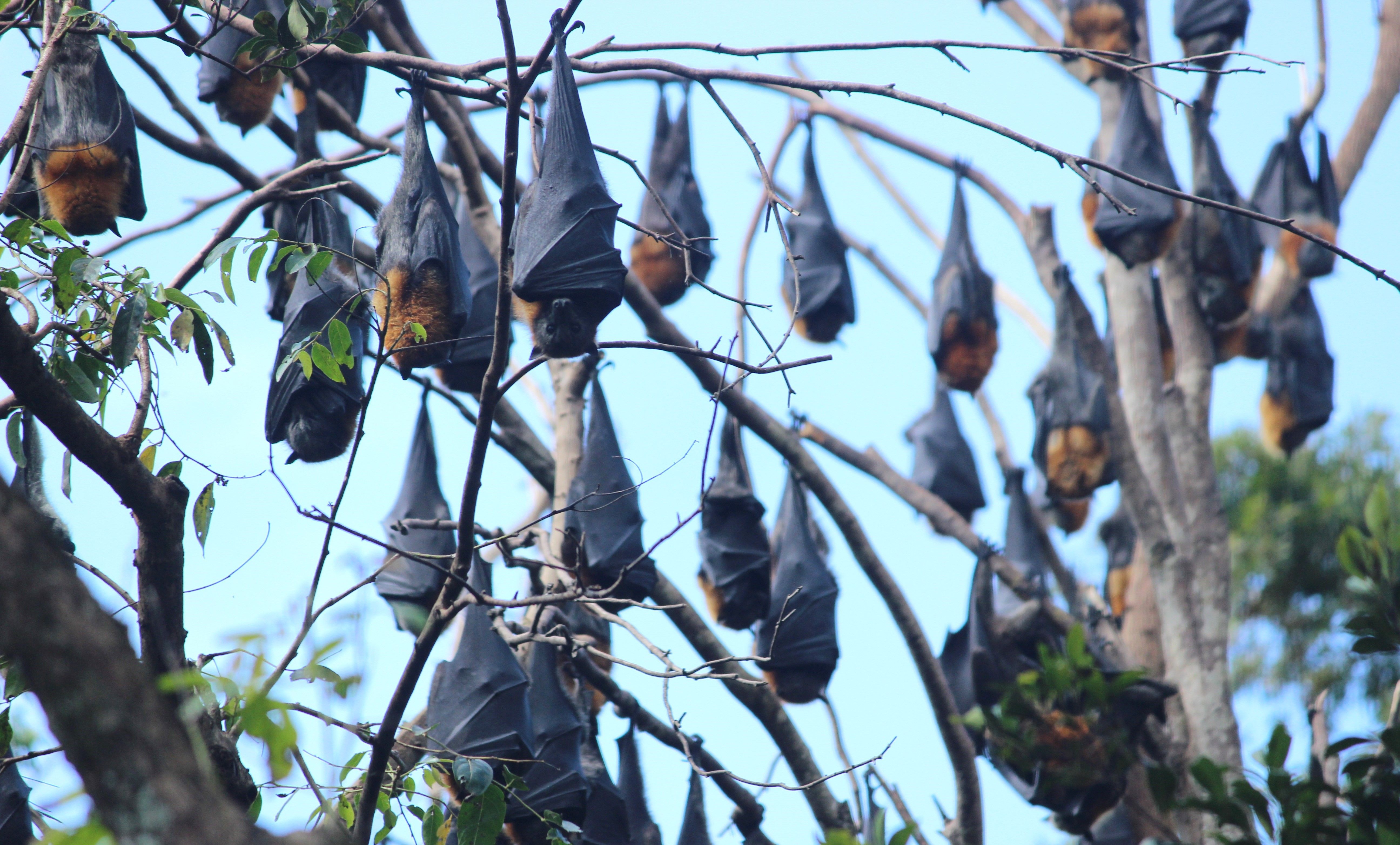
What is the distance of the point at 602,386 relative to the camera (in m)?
5.14

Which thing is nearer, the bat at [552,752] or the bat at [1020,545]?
the bat at [552,752]

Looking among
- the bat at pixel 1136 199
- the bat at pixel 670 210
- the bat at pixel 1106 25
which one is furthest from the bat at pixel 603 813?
the bat at pixel 1106 25

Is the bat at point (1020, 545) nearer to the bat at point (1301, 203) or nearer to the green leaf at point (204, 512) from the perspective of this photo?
the bat at point (1301, 203)

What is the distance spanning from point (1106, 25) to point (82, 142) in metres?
5.66

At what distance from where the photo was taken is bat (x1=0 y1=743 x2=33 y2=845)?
375 centimetres

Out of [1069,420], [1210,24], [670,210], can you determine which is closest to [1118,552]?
[1069,420]

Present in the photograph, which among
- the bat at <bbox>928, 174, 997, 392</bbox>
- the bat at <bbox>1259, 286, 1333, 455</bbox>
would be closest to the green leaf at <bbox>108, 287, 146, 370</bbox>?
the bat at <bbox>928, 174, 997, 392</bbox>

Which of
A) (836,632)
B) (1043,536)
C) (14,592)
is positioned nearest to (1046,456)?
(1043,536)

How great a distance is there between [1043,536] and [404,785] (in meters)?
4.62

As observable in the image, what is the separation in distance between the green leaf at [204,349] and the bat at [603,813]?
2235 mm

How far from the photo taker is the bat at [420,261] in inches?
135

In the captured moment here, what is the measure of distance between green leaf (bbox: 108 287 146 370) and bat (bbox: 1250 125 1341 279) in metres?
6.57

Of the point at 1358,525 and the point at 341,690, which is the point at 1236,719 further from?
the point at 1358,525

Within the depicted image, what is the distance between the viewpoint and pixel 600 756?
15.5 feet
